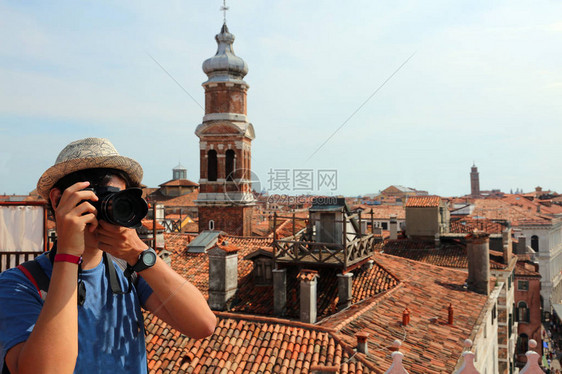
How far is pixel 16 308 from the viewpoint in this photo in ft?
5.36

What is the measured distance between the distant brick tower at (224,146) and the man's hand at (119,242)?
22.7m

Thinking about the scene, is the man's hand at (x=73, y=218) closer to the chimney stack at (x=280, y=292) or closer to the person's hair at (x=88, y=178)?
the person's hair at (x=88, y=178)

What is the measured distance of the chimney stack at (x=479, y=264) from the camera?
580 inches

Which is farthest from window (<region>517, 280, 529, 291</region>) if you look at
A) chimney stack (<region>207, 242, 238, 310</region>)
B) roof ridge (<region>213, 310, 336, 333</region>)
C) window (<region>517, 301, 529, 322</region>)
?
roof ridge (<region>213, 310, 336, 333</region>)

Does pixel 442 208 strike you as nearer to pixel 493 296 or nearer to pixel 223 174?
pixel 493 296

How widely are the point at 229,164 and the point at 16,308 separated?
23649mm

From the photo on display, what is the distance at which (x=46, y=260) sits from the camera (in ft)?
6.12

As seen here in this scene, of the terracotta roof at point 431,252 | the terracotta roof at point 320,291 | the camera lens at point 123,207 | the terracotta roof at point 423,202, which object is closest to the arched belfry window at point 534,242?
the terracotta roof at point 423,202

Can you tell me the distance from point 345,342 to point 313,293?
2740 mm

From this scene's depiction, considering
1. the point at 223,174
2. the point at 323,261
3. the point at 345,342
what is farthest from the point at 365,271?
the point at 223,174

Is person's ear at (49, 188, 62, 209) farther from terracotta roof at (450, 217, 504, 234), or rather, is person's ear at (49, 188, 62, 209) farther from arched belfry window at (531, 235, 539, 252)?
arched belfry window at (531, 235, 539, 252)

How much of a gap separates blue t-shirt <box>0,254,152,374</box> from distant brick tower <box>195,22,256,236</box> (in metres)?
22.5

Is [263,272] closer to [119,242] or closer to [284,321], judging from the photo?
[284,321]

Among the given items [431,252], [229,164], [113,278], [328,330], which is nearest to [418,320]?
[328,330]
